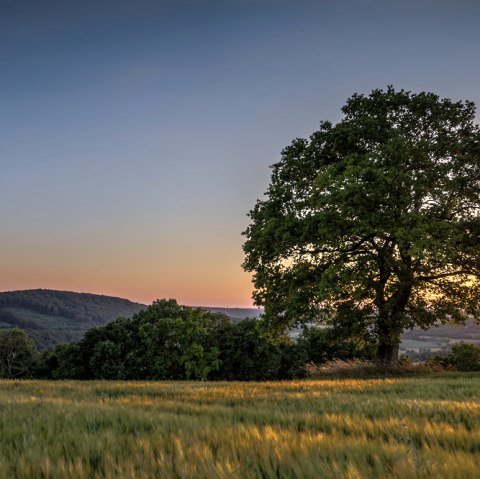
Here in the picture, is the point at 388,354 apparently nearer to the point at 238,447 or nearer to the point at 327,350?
the point at 238,447

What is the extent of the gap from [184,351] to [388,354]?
36.0 meters

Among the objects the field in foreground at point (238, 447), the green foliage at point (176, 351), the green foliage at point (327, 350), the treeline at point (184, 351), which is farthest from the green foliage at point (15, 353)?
the field in foreground at point (238, 447)

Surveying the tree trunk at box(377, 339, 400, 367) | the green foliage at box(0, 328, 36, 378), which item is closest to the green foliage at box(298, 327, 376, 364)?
the tree trunk at box(377, 339, 400, 367)

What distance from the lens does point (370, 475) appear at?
217 centimetres

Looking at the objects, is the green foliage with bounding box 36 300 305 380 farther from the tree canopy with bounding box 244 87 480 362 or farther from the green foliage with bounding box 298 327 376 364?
the tree canopy with bounding box 244 87 480 362

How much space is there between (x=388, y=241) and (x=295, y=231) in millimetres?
5574

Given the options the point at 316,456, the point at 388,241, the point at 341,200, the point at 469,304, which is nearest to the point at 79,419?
the point at 316,456

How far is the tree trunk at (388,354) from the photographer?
25.4 metres

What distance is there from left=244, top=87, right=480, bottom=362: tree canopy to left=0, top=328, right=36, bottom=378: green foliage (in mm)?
76402

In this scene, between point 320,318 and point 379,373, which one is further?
point 379,373

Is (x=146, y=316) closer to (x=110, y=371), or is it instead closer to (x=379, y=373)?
(x=110, y=371)

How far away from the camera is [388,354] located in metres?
25.8

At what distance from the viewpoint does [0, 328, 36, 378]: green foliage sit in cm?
8312

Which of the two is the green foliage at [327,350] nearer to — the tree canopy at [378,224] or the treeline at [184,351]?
the treeline at [184,351]
